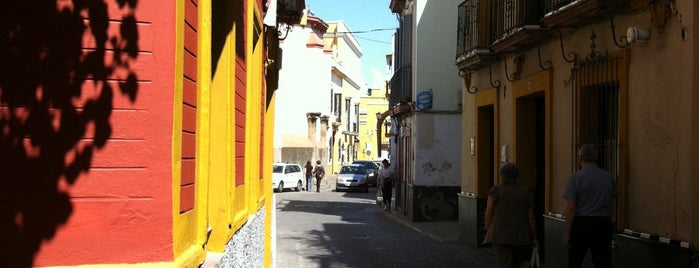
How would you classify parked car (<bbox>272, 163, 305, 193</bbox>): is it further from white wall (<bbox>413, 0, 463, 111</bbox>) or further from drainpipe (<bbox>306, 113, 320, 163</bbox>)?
white wall (<bbox>413, 0, 463, 111</bbox>)

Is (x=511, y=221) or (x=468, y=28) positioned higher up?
(x=468, y=28)

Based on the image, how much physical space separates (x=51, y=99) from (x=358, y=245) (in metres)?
11.6

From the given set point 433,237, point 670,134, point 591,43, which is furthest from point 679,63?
point 433,237

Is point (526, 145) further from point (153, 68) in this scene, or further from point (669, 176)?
point (153, 68)

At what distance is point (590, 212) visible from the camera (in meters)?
7.04

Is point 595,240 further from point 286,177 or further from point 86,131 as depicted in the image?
point 286,177

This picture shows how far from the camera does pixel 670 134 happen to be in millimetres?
6598

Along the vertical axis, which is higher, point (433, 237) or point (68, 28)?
point (68, 28)

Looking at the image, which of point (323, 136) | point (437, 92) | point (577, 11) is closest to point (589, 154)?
point (577, 11)

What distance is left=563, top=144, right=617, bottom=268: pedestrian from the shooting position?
700 cm

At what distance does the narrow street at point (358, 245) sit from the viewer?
11.8 meters

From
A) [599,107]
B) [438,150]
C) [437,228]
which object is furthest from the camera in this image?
[438,150]

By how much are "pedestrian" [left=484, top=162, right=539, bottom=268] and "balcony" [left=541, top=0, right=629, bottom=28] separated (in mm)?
1852

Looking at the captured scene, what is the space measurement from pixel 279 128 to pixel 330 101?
673cm
